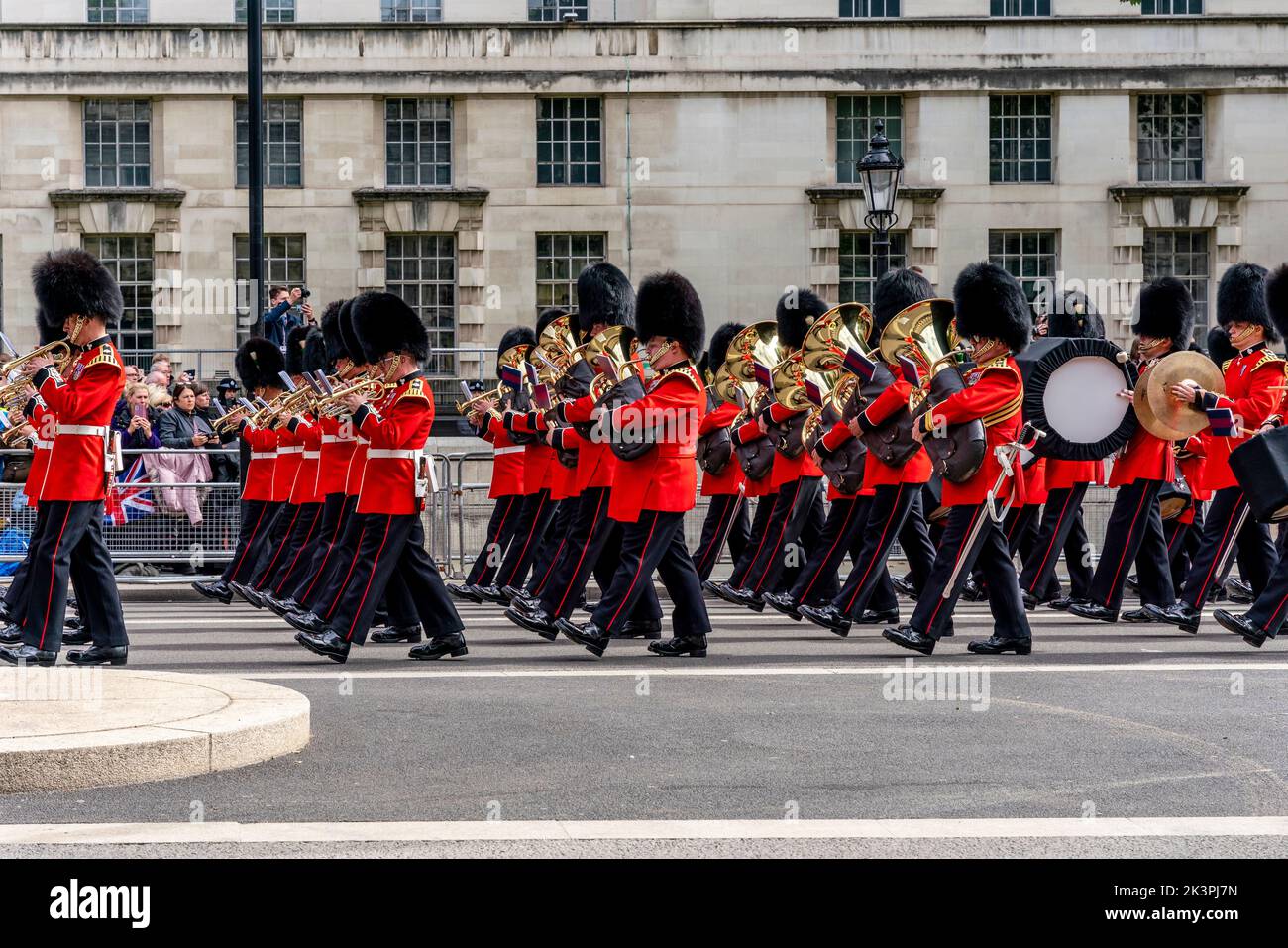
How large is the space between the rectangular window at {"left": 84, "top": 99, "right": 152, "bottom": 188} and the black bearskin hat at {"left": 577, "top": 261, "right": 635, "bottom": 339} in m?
18.8

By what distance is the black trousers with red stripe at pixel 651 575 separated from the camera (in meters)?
10.5

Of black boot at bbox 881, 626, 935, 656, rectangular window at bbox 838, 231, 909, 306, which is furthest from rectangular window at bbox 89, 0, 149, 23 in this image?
black boot at bbox 881, 626, 935, 656

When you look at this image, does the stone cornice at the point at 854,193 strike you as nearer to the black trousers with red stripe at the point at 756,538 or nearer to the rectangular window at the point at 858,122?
the rectangular window at the point at 858,122

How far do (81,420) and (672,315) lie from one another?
127 inches

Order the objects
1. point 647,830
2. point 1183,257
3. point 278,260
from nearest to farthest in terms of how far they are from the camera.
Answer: point 647,830 → point 278,260 → point 1183,257

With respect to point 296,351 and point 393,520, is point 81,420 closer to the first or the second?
point 393,520

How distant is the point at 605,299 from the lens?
12.8 m

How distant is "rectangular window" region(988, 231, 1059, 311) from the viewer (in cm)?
3056

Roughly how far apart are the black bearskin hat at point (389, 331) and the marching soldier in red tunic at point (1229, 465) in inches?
173

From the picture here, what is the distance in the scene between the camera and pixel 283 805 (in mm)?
6391

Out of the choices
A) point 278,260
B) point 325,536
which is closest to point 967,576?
point 325,536

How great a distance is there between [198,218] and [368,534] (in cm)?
2049

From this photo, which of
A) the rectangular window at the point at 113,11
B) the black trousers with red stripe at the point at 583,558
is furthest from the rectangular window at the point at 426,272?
the black trousers with red stripe at the point at 583,558

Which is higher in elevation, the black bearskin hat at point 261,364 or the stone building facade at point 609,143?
the stone building facade at point 609,143
